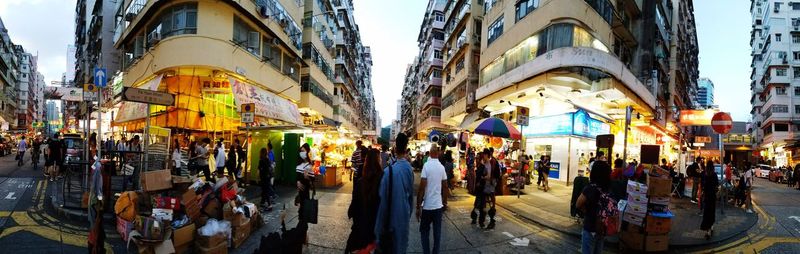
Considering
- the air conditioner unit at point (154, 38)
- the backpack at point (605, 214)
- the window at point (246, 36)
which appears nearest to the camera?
the backpack at point (605, 214)

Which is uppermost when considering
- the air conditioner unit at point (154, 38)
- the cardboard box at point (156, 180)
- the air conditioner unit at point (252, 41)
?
the air conditioner unit at point (252, 41)

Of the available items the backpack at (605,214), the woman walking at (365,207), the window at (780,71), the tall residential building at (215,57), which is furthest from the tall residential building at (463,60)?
the window at (780,71)

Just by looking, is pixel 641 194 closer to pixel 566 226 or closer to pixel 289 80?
pixel 566 226

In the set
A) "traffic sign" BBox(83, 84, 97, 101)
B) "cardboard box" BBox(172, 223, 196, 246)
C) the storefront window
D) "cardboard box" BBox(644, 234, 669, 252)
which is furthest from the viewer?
the storefront window

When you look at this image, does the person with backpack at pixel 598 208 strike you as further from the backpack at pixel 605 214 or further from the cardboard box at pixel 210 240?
the cardboard box at pixel 210 240

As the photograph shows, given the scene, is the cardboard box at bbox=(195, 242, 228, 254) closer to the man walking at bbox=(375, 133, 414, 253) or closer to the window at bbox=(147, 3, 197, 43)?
the man walking at bbox=(375, 133, 414, 253)

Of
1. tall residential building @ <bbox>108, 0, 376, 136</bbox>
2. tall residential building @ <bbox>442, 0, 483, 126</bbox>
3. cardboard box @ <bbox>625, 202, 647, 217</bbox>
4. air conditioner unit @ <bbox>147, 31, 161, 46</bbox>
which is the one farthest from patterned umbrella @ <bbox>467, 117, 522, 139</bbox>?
tall residential building @ <bbox>442, 0, 483, 126</bbox>

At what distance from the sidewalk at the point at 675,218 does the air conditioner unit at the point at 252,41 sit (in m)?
13.5

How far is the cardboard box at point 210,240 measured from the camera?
5.56 m

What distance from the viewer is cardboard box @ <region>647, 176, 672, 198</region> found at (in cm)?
692

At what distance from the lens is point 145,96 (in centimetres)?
748

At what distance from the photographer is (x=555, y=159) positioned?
774 inches

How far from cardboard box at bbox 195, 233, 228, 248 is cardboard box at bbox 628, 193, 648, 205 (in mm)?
6714

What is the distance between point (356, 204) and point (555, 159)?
1745 cm
